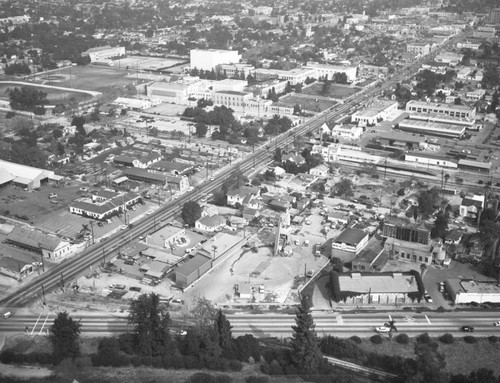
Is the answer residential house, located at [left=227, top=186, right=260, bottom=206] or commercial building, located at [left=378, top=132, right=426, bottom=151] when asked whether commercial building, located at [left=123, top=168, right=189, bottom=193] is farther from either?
commercial building, located at [left=378, top=132, right=426, bottom=151]

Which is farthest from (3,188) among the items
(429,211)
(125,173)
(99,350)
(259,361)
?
(429,211)

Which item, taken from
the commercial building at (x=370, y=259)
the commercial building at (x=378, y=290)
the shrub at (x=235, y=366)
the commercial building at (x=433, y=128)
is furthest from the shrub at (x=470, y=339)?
the commercial building at (x=433, y=128)

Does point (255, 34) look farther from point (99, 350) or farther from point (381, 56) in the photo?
point (99, 350)

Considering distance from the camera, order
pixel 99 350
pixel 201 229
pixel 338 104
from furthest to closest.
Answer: pixel 338 104, pixel 201 229, pixel 99 350

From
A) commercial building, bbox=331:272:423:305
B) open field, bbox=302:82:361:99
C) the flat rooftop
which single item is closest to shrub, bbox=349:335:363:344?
commercial building, bbox=331:272:423:305

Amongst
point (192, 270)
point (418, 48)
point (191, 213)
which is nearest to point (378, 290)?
point (192, 270)
